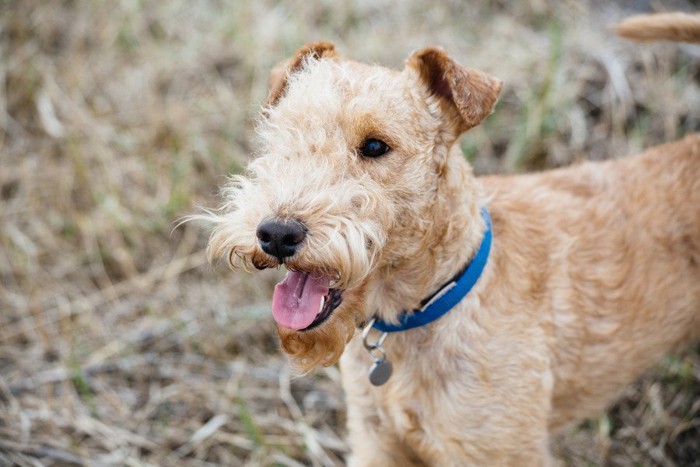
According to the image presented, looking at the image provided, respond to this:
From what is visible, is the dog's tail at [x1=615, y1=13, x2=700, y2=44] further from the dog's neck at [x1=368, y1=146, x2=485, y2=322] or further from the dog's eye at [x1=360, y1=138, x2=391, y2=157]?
the dog's eye at [x1=360, y1=138, x2=391, y2=157]

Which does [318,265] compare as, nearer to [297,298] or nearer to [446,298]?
[297,298]

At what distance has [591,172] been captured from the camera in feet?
10.7

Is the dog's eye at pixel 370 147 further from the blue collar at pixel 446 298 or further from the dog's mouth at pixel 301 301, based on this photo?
the blue collar at pixel 446 298

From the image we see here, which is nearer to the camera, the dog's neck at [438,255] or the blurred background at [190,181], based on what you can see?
the dog's neck at [438,255]

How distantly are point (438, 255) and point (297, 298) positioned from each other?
629mm

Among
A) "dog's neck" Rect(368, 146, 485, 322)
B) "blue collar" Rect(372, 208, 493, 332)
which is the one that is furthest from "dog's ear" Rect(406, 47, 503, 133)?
"blue collar" Rect(372, 208, 493, 332)

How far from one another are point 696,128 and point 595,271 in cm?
260

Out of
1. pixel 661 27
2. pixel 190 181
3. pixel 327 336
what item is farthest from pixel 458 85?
pixel 190 181

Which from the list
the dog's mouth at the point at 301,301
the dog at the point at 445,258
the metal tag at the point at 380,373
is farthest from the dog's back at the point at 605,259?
the dog's mouth at the point at 301,301

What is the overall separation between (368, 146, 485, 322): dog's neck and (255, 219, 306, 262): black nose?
1.73ft

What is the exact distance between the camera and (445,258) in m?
2.59

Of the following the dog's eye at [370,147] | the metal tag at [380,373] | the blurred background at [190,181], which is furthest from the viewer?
the blurred background at [190,181]

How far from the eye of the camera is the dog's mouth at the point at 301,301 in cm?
224

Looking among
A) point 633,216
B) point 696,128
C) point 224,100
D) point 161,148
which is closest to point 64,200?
point 161,148
